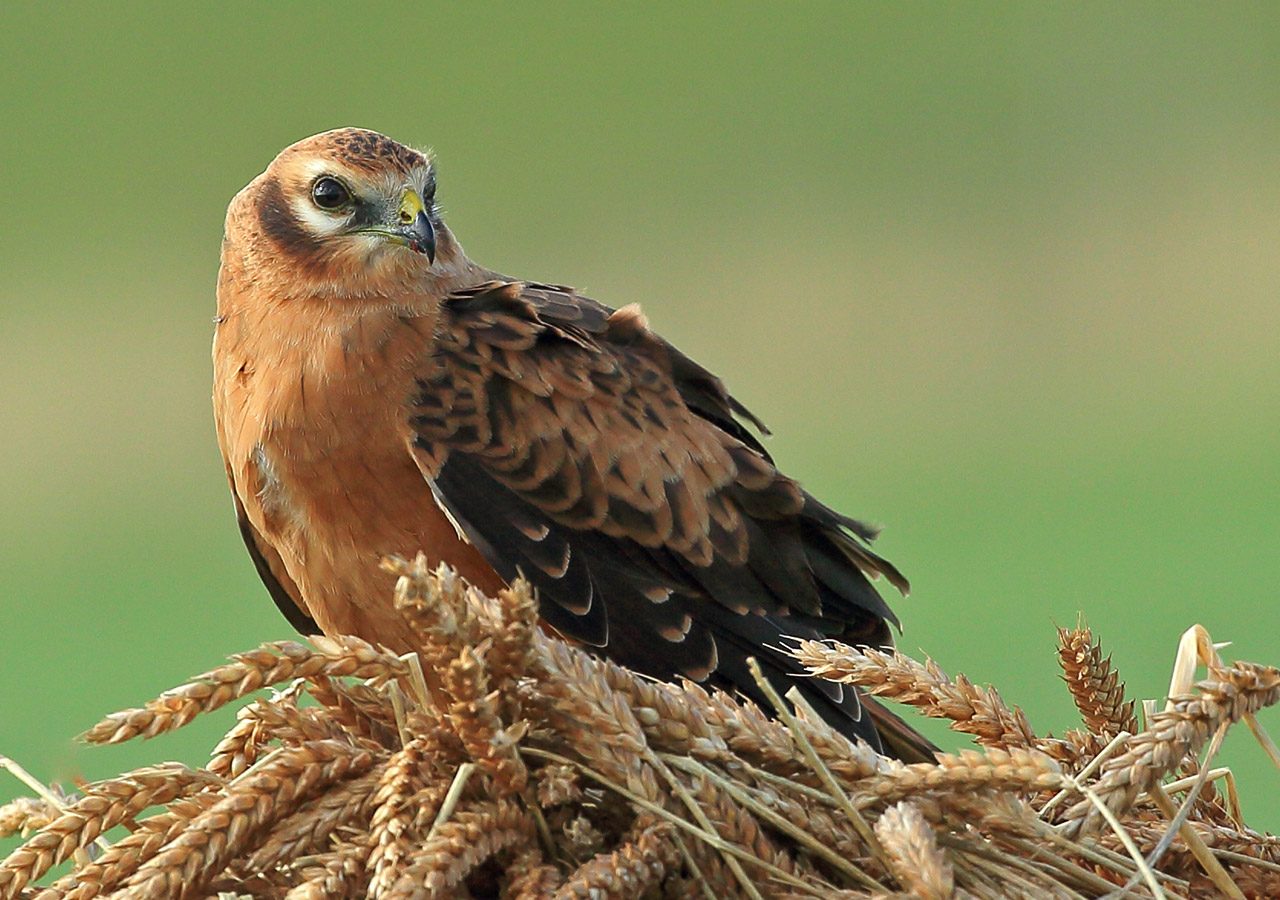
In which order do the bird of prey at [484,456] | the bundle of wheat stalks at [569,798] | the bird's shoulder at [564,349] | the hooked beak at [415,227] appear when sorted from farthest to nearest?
the hooked beak at [415,227]
the bird's shoulder at [564,349]
the bird of prey at [484,456]
the bundle of wheat stalks at [569,798]

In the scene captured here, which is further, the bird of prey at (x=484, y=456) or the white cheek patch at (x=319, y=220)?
the white cheek patch at (x=319, y=220)

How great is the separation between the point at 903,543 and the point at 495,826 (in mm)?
12363

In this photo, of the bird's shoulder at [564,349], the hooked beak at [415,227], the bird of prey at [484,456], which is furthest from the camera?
the hooked beak at [415,227]

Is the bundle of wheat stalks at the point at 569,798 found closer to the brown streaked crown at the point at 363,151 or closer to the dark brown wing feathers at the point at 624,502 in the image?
the dark brown wing feathers at the point at 624,502

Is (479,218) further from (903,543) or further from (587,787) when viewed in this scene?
(587,787)

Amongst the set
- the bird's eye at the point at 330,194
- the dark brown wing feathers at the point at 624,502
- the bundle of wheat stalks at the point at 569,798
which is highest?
the bird's eye at the point at 330,194

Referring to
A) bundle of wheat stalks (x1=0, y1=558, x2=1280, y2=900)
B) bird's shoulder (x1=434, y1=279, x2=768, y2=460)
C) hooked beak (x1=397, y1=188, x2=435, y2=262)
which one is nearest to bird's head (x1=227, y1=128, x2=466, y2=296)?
hooked beak (x1=397, y1=188, x2=435, y2=262)

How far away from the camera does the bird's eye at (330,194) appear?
4.29m

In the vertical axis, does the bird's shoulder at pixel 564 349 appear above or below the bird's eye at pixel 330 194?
below

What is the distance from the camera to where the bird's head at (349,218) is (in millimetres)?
4238

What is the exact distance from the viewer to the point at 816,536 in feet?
14.5

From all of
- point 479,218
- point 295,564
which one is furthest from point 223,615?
point 295,564

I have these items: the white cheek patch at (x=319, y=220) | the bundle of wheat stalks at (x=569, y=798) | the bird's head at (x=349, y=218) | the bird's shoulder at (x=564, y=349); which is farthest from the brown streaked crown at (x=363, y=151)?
the bundle of wheat stalks at (x=569, y=798)

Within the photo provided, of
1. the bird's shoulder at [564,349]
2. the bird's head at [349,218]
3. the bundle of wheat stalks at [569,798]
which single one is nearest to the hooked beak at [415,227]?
the bird's head at [349,218]
